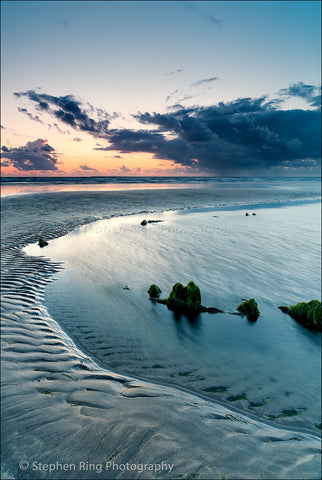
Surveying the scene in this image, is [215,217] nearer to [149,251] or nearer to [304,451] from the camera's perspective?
[149,251]

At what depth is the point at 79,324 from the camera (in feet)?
15.6

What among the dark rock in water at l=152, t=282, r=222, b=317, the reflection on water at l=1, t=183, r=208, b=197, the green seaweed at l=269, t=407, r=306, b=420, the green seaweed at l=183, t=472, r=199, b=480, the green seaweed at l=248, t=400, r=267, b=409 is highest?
the reflection on water at l=1, t=183, r=208, b=197

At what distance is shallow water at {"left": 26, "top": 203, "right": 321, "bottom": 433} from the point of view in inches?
132

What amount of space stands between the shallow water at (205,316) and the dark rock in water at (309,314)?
213 millimetres

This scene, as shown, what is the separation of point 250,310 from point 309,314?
1198mm

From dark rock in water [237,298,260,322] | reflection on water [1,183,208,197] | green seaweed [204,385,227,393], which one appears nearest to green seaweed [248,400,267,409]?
green seaweed [204,385,227,393]

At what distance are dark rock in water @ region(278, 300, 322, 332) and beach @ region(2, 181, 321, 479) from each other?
0.18 m

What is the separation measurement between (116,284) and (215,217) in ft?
41.3

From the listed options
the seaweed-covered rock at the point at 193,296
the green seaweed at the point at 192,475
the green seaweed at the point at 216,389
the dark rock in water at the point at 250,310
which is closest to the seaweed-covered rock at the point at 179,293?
the seaweed-covered rock at the point at 193,296

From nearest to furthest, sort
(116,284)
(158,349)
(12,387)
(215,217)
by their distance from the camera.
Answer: (12,387), (158,349), (116,284), (215,217)

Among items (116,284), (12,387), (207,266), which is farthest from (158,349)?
(207,266)

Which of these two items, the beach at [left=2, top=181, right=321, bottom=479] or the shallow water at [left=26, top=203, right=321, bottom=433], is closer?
the beach at [left=2, top=181, right=321, bottom=479]

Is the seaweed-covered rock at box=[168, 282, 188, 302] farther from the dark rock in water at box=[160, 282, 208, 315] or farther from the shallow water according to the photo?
the shallow water
